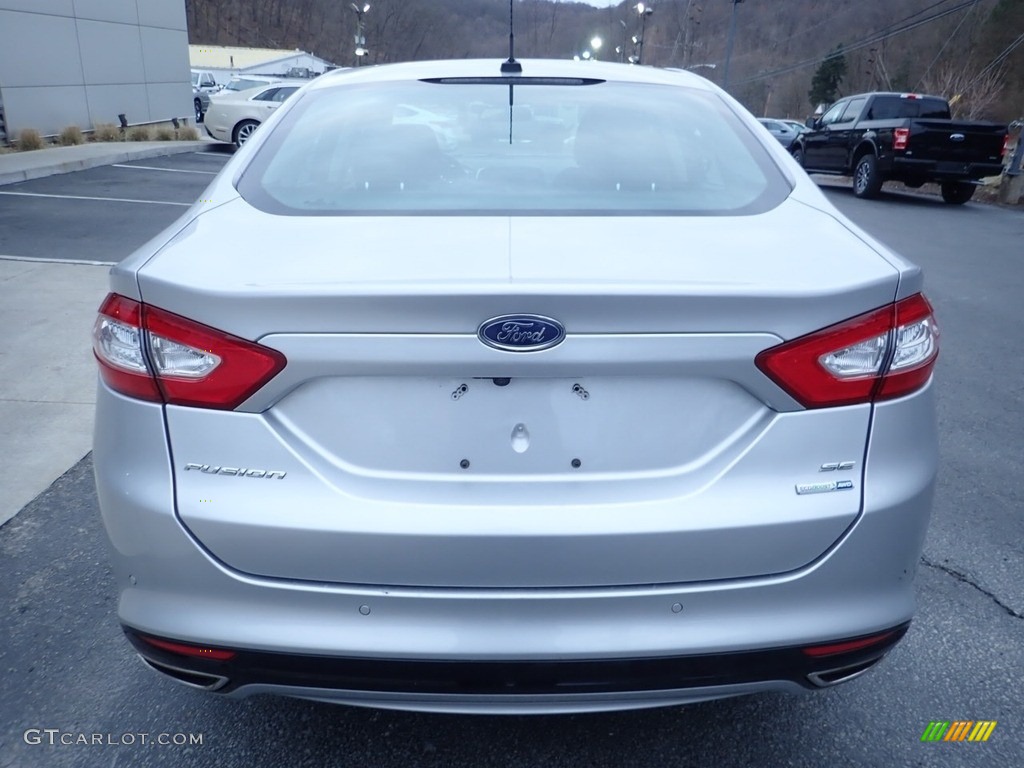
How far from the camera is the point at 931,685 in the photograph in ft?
7.88

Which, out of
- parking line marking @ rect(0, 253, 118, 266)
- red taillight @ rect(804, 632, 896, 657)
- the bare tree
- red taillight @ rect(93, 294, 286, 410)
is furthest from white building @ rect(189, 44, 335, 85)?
red taillight @ rect(804, 632, 896, 657)

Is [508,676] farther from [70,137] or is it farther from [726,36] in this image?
[726,36]

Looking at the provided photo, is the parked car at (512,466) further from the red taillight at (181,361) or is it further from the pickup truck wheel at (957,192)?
the pickup truck wheel at (957,192)

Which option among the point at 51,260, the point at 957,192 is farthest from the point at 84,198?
the point at 957,192

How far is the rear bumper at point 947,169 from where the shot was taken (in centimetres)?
1373

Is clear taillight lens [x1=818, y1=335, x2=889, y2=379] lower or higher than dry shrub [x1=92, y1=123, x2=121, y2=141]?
higher

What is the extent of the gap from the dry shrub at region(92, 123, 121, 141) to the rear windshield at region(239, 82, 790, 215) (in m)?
17.7

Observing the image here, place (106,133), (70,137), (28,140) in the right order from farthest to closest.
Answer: (106,133) < (70,137) < (28,140)

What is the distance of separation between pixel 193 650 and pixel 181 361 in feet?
1.96

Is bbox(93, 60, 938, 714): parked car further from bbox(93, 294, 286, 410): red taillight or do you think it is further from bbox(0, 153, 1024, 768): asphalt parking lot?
bbox(0, 153, 1024, 768): asphalt parking lot

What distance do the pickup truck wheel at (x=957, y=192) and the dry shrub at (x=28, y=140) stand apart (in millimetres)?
16666

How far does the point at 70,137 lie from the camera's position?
16.6 meters

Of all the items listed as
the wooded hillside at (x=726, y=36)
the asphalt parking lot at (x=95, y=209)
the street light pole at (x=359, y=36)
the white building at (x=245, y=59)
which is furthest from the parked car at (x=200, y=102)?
the white building at (x=245, y=59)

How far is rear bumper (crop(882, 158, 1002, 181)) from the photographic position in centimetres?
1373
